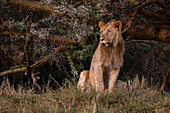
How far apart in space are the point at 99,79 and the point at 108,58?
0.45m

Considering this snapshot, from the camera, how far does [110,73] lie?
4492mm

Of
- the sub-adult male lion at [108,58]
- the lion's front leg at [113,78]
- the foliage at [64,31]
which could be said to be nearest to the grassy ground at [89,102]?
the lion's front leg at [113,78]

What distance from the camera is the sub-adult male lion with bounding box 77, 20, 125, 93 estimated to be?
165 inches

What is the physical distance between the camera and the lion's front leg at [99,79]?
14.3ft

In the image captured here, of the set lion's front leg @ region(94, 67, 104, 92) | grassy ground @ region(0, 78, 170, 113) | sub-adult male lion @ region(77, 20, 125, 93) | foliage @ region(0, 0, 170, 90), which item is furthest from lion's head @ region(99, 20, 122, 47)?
foliage @ region(0, 0, 170, 90)

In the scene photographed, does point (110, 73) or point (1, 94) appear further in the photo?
point (1, 94)

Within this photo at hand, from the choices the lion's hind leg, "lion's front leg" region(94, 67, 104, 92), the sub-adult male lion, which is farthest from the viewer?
the lion's hind leg

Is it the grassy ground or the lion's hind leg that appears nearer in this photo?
the grassy ground

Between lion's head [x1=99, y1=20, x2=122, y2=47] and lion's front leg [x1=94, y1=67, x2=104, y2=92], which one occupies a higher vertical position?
lion's head [x1=99, y1=20, x2=122, y2=47]

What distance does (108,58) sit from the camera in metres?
4.33

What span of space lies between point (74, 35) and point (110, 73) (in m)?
1.97

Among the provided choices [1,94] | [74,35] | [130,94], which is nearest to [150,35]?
[74,35]

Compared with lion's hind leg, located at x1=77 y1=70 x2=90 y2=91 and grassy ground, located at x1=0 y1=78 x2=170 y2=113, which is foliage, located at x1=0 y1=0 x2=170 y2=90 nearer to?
lion's hind leg, located at x1=77 y1=70 x2=90 y2=91

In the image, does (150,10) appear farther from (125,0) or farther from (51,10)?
(51,10)
